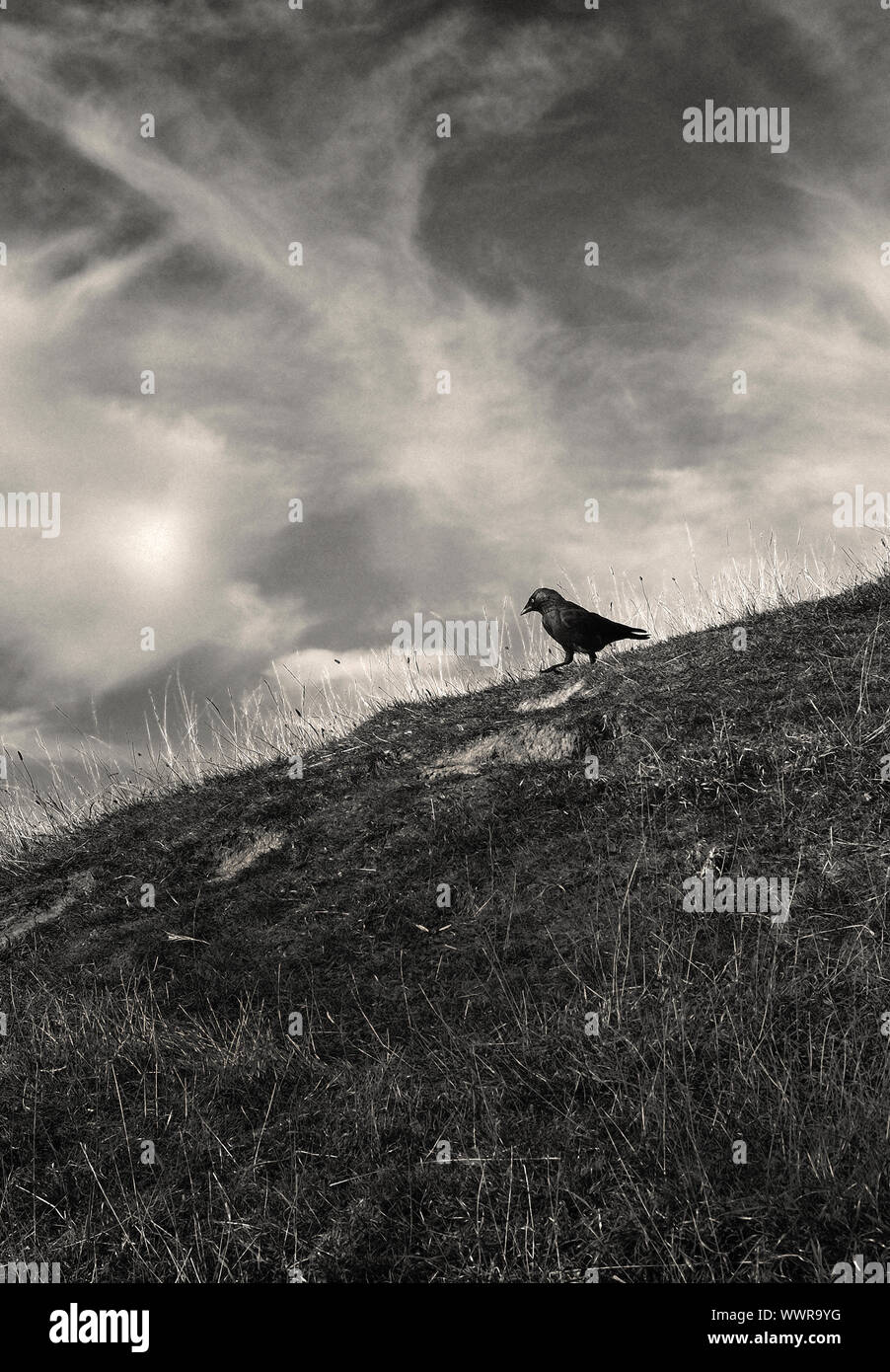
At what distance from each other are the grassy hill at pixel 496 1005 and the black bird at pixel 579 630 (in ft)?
2.09

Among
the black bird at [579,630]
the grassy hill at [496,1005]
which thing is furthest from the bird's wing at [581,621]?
the grassy hill at [496,1005]

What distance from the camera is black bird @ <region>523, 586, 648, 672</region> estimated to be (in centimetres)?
966

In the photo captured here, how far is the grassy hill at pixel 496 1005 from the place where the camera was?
3.76m

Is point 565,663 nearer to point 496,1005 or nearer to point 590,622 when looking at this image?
point 590,622

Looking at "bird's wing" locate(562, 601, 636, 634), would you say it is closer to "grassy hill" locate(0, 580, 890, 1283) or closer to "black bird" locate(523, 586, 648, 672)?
"black bird" locate(523, 586, 648, 672)

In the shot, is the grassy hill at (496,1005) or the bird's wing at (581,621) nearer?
the grassy hill at (496,1005)

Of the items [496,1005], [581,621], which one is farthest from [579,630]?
[496,1005]

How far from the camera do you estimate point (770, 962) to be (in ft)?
17.0

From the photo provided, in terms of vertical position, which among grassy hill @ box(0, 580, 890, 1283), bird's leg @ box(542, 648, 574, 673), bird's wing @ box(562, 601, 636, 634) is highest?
bird's wing @ box(562, 601, 636, 634)

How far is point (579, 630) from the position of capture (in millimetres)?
9664

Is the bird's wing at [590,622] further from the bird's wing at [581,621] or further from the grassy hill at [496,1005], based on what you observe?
the grassy hill at [496,1005]

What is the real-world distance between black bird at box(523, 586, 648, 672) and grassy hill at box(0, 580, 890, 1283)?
0.64 metres

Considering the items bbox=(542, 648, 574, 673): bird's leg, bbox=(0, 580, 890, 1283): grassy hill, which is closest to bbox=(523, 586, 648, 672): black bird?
bbox=(542, 648, 574, 673): bird's leg

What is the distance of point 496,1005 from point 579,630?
16.9 ft
